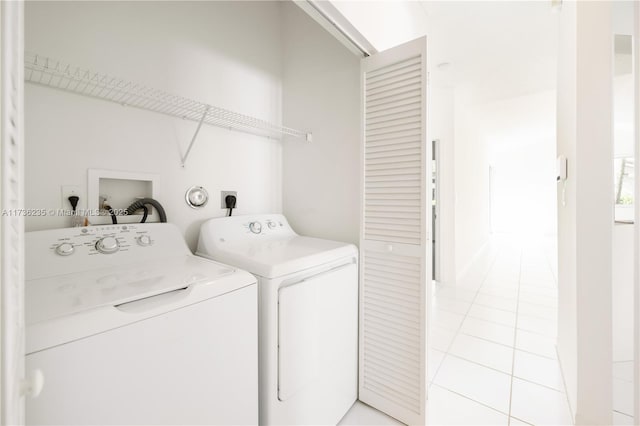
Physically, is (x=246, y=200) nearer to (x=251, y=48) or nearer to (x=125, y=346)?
(x=251, y=48)

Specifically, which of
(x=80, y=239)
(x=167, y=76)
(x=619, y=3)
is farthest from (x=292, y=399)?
(x=619, y=3)

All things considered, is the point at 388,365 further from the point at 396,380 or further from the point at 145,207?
the point at 145,207

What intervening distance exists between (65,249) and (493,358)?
2.76 m

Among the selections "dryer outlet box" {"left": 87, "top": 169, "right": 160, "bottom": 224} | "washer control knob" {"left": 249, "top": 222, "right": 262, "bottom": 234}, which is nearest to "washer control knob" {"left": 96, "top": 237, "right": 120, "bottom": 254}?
"dryer outlet box" {"left": 87, "top": 169, "right": 160, "bottom": 224}

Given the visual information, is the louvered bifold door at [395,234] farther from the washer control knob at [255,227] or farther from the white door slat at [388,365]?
the washer control knob at [255,227]

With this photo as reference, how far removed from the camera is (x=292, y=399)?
1.18 metres

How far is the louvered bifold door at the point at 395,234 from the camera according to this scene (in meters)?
1.36

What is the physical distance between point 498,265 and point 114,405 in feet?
18.6

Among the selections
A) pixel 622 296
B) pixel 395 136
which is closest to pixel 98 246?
pixel 395 136

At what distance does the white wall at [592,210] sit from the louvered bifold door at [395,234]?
0.86 meters

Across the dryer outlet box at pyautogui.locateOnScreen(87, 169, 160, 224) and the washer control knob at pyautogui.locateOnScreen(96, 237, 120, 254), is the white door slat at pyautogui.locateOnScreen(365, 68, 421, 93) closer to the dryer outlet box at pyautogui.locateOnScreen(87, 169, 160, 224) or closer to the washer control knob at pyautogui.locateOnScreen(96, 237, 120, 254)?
the dryer outlet box at pyautogui.locateOnScreen(87, 169, 160, 224)

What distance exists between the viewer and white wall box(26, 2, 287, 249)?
111 cm

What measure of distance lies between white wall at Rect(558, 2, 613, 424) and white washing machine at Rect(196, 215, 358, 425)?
1223 millimetres

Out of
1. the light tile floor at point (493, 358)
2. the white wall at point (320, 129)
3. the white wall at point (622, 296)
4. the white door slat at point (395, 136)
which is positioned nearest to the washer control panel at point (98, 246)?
the white wall at point (320, 129)
